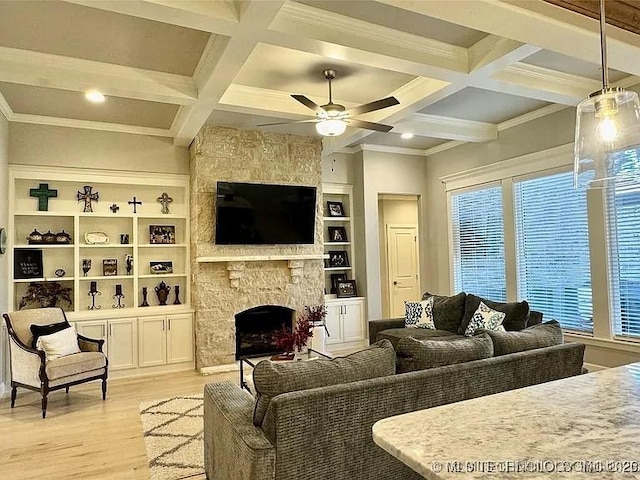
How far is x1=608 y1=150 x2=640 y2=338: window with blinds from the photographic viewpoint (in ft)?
15.0

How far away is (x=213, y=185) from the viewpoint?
5.75m

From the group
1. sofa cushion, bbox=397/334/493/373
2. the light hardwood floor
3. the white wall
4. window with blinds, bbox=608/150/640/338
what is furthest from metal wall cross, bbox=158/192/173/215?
window with blinds, bbox=608/150/640/338

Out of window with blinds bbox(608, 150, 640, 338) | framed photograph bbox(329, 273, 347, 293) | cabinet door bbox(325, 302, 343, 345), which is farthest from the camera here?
framed photograph bbox(329, 273, 347, 293)

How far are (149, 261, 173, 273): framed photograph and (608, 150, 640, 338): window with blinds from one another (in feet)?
18.0

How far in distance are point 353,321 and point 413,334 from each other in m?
2.01

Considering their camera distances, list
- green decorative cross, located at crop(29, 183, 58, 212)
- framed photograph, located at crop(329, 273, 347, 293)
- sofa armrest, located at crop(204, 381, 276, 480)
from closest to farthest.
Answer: sofa armrest, located at crop(204, 381, 276, 480) < green decorative cross, located at crop(29, 183, 58, 212) < framed photograph, located at crop(329, 273, 347, 293)

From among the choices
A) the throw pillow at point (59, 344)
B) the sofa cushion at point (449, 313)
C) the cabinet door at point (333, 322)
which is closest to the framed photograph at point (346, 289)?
the cabinet door at point (333, 322)

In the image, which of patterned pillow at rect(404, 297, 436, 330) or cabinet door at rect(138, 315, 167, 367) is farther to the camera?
cabinet door at rect(138, 315, 167, 367)

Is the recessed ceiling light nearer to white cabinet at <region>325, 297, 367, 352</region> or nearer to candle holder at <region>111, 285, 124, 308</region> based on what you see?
candle holder at <region>111, 285, 124, 308</region>

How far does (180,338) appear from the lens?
5.70 m

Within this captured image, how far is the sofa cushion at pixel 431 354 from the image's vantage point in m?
2.52

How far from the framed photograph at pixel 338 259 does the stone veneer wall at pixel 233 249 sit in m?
0.86

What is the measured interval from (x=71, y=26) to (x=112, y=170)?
8.52ft

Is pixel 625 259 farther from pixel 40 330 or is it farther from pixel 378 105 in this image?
pixel 40 330
